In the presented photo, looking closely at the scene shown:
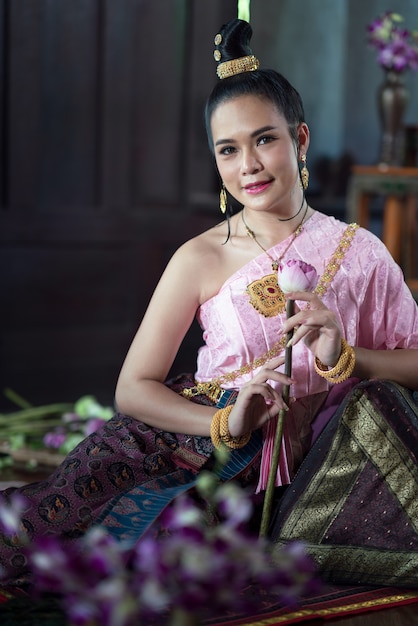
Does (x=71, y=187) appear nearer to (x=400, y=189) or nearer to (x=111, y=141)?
(x=111, y=141)

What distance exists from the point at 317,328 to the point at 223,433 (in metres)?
0.29

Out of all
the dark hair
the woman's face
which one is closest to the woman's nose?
the woman's face

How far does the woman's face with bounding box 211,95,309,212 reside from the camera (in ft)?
6.32

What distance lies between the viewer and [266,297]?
6.41 feet

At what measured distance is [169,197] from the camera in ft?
15.9

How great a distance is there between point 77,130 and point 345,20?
5.12 feet

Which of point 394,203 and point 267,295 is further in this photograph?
point 394,203

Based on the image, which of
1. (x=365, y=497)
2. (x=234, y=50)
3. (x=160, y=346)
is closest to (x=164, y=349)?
(x=160, y=346)

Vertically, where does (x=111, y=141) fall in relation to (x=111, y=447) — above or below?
above

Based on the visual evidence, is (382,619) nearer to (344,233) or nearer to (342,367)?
(342,367)

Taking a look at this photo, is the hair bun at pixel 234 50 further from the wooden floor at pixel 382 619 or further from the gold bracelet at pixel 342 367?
the wooden floor at pixel 382 619

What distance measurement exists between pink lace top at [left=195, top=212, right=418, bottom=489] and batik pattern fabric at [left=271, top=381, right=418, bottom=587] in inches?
4.1

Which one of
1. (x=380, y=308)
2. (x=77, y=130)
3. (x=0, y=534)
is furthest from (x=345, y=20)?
(x=0, y=534)

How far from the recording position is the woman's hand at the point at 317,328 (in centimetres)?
168
